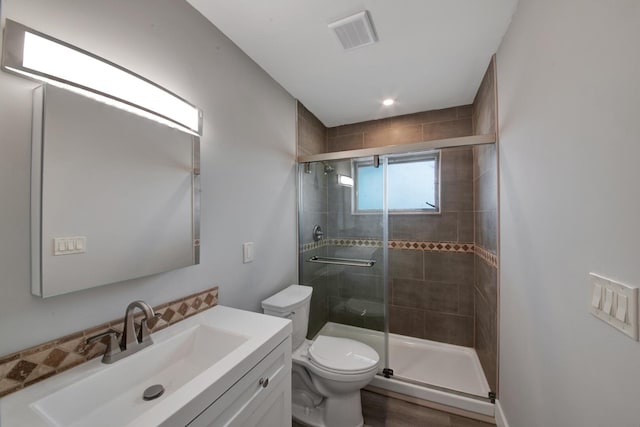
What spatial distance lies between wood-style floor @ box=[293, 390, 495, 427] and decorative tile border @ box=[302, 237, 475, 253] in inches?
45.8

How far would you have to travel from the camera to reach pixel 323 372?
1.44m

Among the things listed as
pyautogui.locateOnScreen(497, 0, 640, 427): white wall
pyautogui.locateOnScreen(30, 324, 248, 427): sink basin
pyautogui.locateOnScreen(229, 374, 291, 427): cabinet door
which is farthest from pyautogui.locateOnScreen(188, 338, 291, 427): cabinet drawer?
pyautogui.locateOnScreen(497, 0, 640, 427): white wall

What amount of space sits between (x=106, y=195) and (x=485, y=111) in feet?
7.84

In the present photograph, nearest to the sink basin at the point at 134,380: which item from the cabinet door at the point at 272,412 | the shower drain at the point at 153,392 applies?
the shower drain at the point at 153,392

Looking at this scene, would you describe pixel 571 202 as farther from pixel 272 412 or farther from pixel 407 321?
pixel 407 321

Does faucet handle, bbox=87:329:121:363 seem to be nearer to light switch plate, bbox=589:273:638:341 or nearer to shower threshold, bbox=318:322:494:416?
light switch plate, bbox=589:273:638:341

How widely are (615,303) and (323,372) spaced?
1.34 meters

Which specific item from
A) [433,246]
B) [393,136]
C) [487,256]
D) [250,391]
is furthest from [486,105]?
[250,391]

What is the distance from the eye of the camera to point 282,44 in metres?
1.49

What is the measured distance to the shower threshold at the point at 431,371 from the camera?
1.66m

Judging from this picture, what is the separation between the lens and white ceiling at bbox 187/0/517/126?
1226 millimetres

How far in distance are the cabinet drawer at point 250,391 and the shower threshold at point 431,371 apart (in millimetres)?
1169

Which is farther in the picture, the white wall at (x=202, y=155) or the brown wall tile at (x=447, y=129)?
the brown wall tile at (x=447, y=129)

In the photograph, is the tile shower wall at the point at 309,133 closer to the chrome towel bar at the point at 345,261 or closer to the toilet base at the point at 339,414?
the chrome towel bar at the point at 345,261
